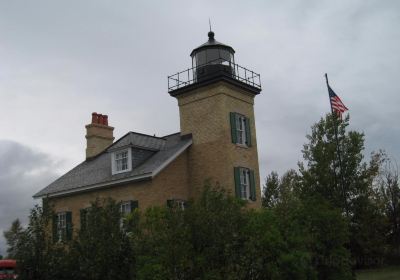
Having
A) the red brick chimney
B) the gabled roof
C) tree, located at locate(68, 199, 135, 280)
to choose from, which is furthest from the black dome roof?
tree, located at locate(68, 199, 135, 280)

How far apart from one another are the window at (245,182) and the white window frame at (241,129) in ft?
4.90

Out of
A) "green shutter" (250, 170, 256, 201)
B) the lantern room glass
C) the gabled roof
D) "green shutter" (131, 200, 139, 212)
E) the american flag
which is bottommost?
"green shutter" (131, 200, 139, 212)

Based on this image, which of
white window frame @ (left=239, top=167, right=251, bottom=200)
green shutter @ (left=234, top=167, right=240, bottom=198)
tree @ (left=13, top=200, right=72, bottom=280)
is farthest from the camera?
white window frame @ (left=239, top=167, right=251, bottom=200)

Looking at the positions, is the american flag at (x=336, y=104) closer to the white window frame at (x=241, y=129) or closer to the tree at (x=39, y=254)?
the white window frame at (x=241, y=129)

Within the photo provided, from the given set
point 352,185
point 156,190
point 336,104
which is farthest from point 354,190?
point 156,190

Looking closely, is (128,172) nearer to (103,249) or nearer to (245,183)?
(245,183)

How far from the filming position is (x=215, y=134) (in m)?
24.8

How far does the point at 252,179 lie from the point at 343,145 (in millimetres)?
12917

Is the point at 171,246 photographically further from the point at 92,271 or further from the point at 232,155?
the point at 232,155

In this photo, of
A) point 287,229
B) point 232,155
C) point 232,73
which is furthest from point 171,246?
point 232,73

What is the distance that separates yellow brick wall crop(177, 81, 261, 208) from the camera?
963 inches

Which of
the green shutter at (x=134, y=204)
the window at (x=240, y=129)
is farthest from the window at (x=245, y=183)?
the green shutter at (x=134, y=204)

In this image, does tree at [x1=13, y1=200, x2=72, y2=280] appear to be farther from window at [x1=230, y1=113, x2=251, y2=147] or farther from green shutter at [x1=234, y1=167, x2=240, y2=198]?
window at [x1=230, y1=113, x2=251, y2=147]

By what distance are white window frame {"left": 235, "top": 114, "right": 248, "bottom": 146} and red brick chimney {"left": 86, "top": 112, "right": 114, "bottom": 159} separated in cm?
1131
